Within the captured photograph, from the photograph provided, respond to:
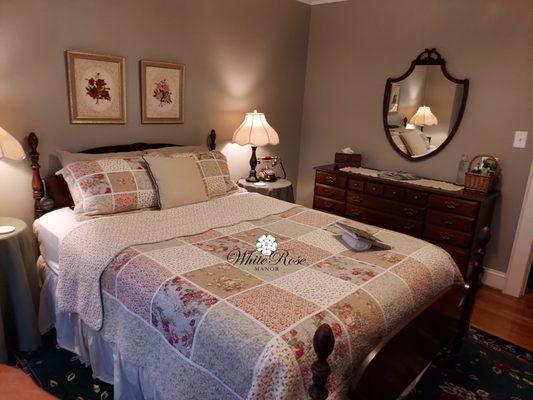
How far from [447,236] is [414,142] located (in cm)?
97

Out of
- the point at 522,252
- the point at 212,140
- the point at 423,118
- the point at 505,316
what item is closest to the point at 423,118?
the point at 423,118

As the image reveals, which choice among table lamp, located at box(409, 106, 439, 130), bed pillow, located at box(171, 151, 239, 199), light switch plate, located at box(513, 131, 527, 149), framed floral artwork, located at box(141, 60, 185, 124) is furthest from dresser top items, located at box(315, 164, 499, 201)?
framed floral artwork, located at box(141, 60, 185, 124)

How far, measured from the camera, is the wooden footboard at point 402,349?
105 centimetres

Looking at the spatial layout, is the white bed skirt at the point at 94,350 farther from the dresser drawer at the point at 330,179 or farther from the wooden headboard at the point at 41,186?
the dresser drawer at the point at 330,179

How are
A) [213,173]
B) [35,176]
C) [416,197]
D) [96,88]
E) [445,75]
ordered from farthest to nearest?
[445,75], [416,197], [213,173], [96,88], [35,176]

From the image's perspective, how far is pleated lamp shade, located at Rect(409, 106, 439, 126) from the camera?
10.8ft

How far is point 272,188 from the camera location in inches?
130

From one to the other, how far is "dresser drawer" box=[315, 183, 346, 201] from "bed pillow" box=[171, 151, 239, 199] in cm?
117

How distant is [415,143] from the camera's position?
345cm

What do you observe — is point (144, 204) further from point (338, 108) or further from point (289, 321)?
point (338, 108)

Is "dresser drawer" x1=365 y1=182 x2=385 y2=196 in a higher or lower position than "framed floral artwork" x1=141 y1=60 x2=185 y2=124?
lower

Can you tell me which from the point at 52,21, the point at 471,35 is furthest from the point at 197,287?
the point at 471,35

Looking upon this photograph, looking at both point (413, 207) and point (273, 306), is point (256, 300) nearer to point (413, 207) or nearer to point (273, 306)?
point (273, 306)

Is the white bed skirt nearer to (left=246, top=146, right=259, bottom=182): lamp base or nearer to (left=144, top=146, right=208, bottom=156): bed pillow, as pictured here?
(left=144, top=146, right=208, bottom=156): bed pillow
